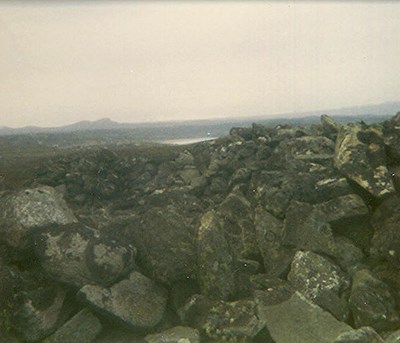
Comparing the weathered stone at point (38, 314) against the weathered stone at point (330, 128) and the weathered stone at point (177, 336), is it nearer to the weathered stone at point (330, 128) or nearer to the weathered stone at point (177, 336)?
the weathered stone at point (177, 336)

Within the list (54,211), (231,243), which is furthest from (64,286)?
(231,243)

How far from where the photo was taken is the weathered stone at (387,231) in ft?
20.7

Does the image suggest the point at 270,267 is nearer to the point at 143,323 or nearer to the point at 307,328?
the point at 307,328

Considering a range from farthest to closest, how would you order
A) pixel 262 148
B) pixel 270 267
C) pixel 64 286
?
pixel 262 148
pixel 270 267
pixel 64 286

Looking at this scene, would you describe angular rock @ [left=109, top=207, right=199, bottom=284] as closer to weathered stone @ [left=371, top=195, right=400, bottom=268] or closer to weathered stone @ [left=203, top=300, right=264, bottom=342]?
weathered stone @ [left=203, top=300, right=264, bottom=342]

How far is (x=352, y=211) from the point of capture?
690cm

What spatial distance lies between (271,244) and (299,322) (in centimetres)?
175

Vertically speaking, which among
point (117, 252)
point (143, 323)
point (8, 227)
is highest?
point (8, 227)

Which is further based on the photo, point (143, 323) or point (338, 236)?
point (338, 236)

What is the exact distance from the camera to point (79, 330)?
6066mm

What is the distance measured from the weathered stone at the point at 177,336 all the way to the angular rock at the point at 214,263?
29.0 inches

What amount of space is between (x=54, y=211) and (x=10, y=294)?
1.65 metres

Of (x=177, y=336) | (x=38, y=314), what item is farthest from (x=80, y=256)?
(x=177, y=336)

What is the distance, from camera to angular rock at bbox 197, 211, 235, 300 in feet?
21.6
